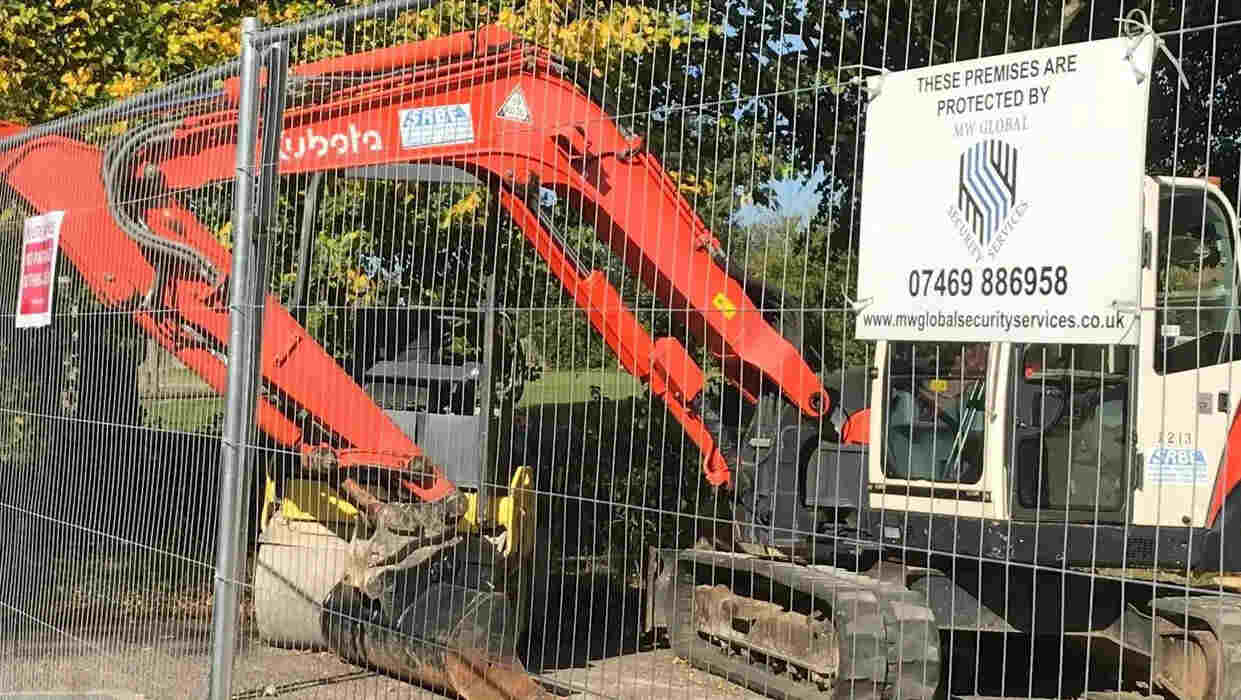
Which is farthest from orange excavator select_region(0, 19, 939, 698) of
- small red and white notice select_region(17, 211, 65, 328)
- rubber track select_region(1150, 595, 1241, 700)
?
rubber track select_region(1150, 595, 1241, 700)

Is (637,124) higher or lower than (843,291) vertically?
higher

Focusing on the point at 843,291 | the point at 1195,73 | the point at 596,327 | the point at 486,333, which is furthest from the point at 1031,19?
the point at 486,333

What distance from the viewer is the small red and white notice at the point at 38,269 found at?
26.6 feet

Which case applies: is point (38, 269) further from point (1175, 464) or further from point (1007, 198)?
point (1007, 198)

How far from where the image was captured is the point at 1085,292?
3506mm

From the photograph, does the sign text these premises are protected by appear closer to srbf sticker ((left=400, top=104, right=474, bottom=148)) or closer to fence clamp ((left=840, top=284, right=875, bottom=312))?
fence clamp ((left=840, top=284, right=875, bottom=312))

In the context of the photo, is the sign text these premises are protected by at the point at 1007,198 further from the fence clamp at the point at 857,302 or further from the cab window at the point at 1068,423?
the cab window at the point at 1068,423

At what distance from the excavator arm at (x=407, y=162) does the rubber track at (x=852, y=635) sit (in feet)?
1.52

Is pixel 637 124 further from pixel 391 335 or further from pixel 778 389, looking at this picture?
pixel 391 335

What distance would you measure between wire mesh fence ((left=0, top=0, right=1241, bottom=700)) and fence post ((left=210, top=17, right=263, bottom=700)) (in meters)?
0.01

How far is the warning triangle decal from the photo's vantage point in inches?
224

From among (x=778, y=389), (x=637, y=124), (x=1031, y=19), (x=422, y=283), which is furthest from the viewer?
(x=422, y=283)

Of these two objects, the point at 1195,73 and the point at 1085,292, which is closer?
the point at 1085,292

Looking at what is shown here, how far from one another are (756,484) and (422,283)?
52.2 inches
